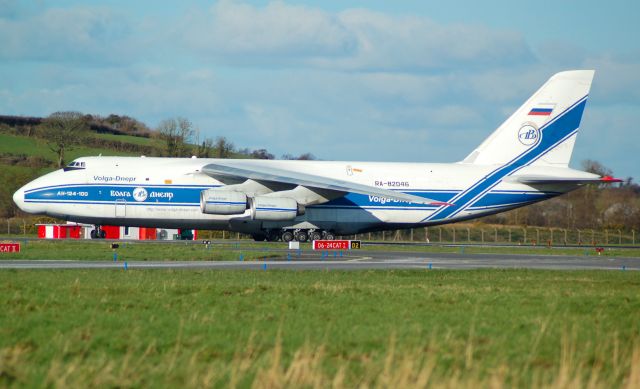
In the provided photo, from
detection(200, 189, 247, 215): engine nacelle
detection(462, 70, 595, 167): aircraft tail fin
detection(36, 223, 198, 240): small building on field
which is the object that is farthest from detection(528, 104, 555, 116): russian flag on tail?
detection(36, 223, 198, 240): small building on field

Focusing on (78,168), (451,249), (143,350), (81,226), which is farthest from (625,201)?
(143,350)

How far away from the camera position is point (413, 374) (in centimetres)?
936

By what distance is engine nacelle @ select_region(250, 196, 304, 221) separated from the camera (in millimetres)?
40062

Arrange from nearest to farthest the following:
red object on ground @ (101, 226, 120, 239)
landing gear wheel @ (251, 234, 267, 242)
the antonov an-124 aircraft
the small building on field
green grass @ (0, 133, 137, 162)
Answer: the antonov an-124 aircraft < landing gear wheel @ (251, 234, 267, 242) < the small building on field < red object on ground @ (101, 226, 120, 239) < green grass @ (0, 133, 137, 162)

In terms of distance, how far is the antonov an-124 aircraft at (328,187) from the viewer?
1609 inches

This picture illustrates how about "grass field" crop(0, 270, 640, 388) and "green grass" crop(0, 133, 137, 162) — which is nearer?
"grass field" crop(0, 270, 640, 388)

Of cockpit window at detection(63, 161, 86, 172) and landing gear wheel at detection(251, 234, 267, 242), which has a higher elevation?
cockpit window at detection(63, 161, 86, 172)

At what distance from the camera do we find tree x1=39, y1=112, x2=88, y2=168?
75188 mm

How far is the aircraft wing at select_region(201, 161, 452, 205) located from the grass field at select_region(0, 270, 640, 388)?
20777 millimetres

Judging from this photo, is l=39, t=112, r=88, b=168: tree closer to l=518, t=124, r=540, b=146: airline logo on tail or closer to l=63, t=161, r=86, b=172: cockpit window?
l=63, t=161, r=86, b=172: cockpit window

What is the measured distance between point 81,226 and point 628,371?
46.1 metres

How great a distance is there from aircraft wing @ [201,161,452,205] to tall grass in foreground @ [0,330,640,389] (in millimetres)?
29146

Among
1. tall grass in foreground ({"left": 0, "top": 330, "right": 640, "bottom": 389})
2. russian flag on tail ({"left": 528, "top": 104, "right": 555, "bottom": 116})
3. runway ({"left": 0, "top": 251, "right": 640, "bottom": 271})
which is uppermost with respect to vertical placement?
russian flag on tail ({"left": 528, "top": 104, "right": 555, "bottom": 116})

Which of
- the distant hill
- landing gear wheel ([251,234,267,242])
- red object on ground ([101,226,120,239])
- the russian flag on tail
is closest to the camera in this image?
landing gear wheel ([251,234,267,242])
